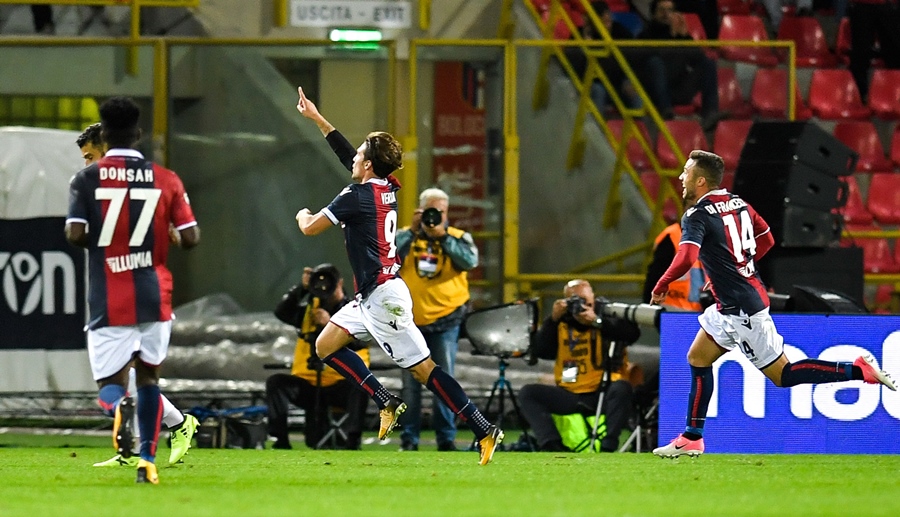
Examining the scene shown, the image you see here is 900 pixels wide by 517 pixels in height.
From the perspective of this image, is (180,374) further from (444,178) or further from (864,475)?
(864,475)

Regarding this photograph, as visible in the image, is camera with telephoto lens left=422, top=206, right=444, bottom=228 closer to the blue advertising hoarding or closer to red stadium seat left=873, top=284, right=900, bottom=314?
the blue advertising hoarding

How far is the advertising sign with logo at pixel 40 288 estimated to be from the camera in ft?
39.3

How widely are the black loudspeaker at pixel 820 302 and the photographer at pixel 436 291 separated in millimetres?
2414

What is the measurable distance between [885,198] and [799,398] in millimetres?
6538

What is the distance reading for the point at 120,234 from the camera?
285 inches

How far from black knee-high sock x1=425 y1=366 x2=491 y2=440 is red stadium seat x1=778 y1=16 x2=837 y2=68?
33.1ft

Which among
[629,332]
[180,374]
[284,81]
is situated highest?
[284,81]

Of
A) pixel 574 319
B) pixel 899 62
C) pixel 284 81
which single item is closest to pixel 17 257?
pixel 284 81

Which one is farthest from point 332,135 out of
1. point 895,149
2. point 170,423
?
point 895,149

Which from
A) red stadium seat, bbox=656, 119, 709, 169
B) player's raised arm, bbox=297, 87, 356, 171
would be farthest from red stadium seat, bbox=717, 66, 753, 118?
player's raised arm, bbox=297, 87, 356, 171

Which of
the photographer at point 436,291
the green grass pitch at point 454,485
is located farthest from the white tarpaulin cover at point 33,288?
the photographer at point 436,291

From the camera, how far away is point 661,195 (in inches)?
563

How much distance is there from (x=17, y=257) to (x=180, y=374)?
7.77ft

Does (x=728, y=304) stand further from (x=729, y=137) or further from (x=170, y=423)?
(x=729, y=137)
